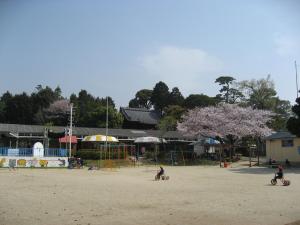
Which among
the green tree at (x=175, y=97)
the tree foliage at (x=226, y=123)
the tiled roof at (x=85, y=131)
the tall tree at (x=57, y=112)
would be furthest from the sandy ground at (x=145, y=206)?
the green tree at (x=175, y=97)

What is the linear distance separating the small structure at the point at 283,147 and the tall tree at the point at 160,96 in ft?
87.0

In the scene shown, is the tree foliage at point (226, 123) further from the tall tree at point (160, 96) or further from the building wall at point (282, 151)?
the tall tree at point (160, 96)

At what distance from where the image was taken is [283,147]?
39625 millimetres

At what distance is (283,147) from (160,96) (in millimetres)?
29628

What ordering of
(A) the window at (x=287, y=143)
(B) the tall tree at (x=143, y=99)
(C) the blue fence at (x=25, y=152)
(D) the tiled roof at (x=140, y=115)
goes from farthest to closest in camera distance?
(B) the tall tree at (x=143, y=99) < (D) the tiled roof at (x=140, y=115) < (A) the window at (x=287, y=143) < (C) the blue fence at (x=25, y=152)

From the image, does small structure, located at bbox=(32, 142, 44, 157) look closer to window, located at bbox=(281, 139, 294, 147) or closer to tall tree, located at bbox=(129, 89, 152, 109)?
window, located at bbox=(281, 139, 294, 147)

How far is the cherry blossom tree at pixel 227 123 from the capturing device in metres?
41.5

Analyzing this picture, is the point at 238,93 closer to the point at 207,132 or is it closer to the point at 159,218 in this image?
Answer: the point at 207,132

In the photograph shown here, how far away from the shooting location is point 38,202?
12.8m

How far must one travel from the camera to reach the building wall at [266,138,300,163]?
125 feet

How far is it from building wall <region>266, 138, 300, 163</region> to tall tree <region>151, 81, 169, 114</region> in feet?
86.7

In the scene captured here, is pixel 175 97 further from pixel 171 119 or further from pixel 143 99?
pixel 171 119

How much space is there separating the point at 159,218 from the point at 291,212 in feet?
13.1

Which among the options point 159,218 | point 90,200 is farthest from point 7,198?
point 159,218
